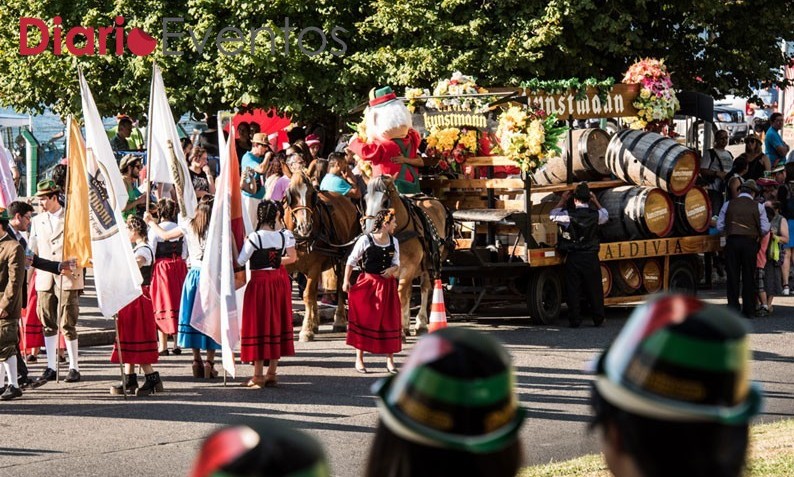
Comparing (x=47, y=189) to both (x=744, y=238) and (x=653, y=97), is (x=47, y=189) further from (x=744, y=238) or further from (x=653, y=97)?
(x=744, y=238)

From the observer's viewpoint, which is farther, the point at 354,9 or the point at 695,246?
the point at 354,9

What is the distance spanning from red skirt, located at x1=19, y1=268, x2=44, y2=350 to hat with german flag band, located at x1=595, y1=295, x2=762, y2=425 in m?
11.1

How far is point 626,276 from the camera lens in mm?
17250

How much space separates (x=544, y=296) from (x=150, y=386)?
616 cm

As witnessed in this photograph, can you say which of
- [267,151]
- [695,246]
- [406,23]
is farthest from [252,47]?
[695,246]

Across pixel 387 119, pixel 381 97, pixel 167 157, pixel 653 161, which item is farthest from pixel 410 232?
pixel 653 161

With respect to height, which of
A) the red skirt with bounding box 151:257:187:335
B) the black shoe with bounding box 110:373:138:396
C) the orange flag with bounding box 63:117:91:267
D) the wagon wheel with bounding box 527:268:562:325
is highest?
the orange flag with bounding box 63:117:91:267

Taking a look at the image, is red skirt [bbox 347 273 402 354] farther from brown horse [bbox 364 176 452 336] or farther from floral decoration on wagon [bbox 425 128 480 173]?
floral decoration on wagon [bbox 425 128 480 173]

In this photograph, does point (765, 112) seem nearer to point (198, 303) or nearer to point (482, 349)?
point (198, 303)

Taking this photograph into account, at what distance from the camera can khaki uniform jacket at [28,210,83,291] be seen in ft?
40.4

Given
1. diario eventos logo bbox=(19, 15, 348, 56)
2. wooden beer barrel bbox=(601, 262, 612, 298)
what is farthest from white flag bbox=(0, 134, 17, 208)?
diario eventos logo bbox=(19, 15, 348, 56)

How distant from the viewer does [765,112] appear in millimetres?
47344

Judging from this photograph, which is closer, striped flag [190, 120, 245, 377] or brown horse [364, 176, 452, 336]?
striped flag [190, 120, 245, 377]

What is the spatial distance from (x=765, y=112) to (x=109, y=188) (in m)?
38.5
